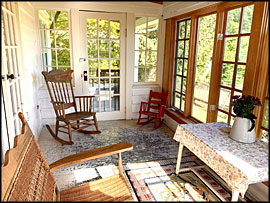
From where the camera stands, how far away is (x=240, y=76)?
7.02ft

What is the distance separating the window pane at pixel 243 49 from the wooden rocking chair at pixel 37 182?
155 centimetres

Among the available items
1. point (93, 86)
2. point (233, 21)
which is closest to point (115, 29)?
point (93, 86)

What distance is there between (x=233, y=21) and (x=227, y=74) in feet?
1.85

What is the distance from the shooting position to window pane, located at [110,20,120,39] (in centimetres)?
348

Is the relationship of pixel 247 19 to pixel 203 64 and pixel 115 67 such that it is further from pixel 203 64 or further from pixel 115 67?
pixel 115 67

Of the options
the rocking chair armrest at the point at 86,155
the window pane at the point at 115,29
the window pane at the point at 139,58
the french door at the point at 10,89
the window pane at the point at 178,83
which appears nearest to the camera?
the rocking chair armrest at the point at 86,155

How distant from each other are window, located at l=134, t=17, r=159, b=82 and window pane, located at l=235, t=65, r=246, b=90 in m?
1.83

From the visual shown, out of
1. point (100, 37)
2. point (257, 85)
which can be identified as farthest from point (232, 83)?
point (100, 37)

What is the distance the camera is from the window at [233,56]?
2.06m

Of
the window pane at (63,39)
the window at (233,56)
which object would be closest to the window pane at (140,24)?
the window pane at (63,39)

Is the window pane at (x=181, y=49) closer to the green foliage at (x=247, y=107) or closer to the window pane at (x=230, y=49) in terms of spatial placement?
the window pane at (x=230, y=49)

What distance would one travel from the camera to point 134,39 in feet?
11.8

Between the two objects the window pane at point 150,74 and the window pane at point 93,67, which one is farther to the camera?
the window pane at point 150,74

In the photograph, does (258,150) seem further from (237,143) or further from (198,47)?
(198,47)
